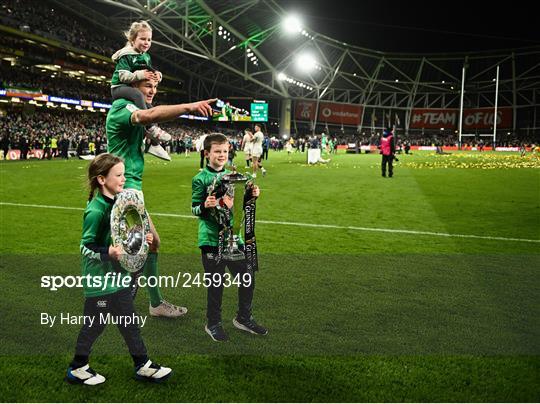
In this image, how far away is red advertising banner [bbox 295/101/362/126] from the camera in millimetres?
85500

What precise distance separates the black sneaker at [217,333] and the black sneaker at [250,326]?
17 cm

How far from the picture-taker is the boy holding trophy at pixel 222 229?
3906mm

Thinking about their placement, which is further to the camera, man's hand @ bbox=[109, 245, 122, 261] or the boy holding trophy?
the boy holding trophy

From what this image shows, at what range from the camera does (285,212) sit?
36.2 ft

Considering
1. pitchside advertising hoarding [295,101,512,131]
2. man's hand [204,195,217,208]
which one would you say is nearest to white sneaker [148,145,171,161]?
man's hand [204,195,217,208]

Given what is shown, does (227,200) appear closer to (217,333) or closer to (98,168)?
(98,168)

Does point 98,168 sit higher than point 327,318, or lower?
higher

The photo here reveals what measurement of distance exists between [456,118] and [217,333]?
283ft

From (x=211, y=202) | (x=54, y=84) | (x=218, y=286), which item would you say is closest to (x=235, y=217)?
(x=211, y=202)

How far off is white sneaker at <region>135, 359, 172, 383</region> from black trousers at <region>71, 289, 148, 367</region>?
0.15 feet

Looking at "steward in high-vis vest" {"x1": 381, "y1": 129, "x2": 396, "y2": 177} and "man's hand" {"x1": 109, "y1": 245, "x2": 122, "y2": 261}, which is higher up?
"steward in high-vis vest" {"x1": 381, "y1": 129, "x2": 396, "y2": 177}

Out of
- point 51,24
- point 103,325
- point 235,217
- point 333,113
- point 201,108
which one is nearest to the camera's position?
point 103,325

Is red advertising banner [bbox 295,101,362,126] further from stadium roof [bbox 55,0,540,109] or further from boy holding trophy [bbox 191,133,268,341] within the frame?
boy holding trophy [bbox 191,133,268,341]

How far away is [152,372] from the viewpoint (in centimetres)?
330
